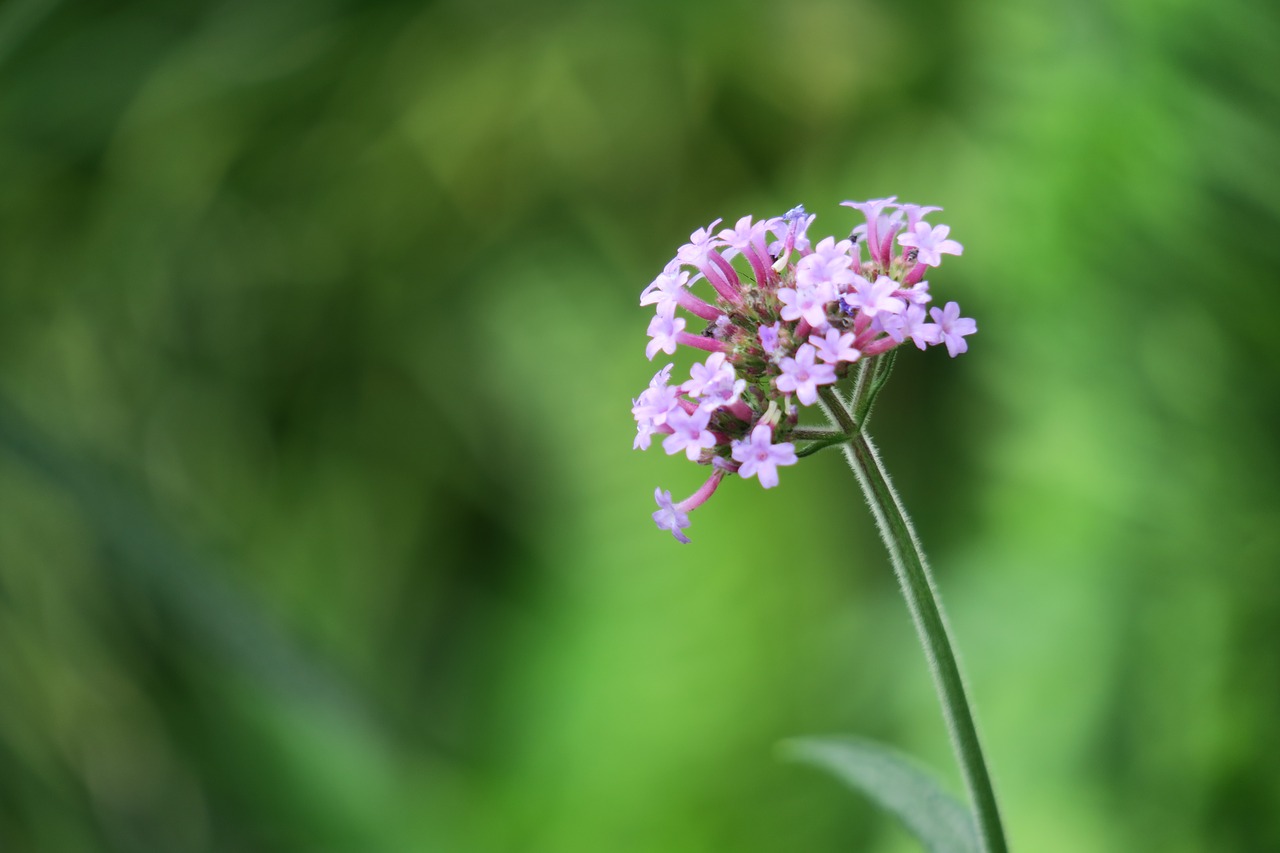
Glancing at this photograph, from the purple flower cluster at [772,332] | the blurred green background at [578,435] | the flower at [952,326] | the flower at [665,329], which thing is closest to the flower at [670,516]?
the purple flower cluster at [772,332]

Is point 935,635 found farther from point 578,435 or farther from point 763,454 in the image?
point 578,435

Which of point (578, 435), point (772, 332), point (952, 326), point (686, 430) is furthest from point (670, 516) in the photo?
point (578, 435)

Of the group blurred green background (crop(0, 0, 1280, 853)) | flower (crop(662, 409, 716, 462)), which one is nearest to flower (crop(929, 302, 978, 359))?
flower (crop(662, 409, 716, 462))

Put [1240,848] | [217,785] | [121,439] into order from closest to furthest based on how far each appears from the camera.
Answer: [1240,848] → [217,785] → [121,439]

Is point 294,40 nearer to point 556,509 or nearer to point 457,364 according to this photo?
point 457,364

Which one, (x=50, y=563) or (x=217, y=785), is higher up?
(x=50, y=563)

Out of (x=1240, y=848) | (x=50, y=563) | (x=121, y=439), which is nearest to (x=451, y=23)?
(x=121, y=439)
